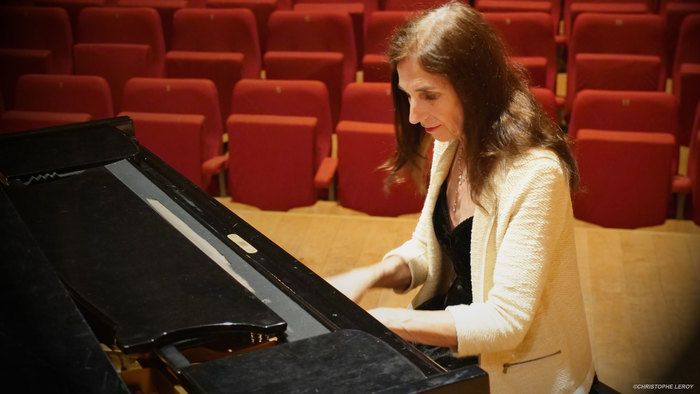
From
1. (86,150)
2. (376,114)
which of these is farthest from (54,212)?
(376,114)

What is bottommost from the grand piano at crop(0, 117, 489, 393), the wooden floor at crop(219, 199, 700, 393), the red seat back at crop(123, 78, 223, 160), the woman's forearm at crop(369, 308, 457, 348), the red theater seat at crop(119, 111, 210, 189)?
the wooden floor at crop(219, 199, 700, 393)

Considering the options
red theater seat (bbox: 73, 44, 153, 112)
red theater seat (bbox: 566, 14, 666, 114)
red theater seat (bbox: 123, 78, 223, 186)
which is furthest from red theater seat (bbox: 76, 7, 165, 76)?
red theater seat (bbox: 566, 14, 666, 114)

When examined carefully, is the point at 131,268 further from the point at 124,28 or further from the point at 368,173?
the point at 124,28

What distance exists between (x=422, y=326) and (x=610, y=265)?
0.88m

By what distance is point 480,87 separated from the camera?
64 cm

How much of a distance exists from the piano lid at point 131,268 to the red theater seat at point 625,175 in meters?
0.97

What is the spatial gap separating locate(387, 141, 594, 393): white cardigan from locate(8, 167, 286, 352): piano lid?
0.18 metres

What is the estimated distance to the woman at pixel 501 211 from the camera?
24.6 inches

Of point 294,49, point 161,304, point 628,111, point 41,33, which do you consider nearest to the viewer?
point 161,304

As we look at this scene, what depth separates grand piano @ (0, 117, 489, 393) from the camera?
1.46ft

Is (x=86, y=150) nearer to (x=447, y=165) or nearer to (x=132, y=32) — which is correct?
(x=447, y=165)

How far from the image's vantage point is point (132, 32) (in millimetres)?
2070

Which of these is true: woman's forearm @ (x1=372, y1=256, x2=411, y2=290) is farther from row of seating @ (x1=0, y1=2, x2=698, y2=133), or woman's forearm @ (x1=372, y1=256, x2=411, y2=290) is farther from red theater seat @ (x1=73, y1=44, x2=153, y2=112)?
red theater seat @ (x1=73, y1=44, x2=153, y2=112)

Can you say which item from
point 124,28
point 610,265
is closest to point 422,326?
point 610,265
